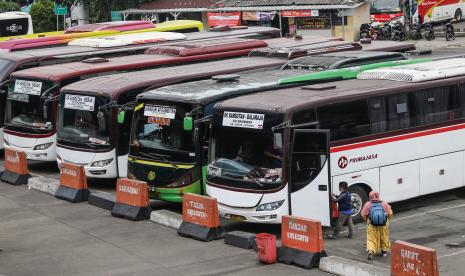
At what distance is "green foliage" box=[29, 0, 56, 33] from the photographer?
5306cm

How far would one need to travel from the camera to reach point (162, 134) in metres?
18.7

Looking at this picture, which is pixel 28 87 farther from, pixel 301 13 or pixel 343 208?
pixel 301 13

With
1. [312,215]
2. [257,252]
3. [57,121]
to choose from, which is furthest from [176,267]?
[57,121]

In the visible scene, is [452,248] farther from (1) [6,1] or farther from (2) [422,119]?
(1) [6,1]

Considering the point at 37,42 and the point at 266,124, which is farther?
the point at 37,42

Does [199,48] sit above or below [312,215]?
above

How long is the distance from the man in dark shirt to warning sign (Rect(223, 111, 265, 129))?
179 cm

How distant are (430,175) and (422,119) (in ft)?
3.69

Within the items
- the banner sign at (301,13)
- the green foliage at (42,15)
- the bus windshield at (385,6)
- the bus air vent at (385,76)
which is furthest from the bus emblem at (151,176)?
the green foliage at (42,15)

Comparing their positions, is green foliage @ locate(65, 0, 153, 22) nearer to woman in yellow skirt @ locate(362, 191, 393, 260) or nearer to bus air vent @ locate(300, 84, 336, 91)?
bus air vent @ locate(300, 84, 336, 91)

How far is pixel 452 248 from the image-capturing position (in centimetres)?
1513

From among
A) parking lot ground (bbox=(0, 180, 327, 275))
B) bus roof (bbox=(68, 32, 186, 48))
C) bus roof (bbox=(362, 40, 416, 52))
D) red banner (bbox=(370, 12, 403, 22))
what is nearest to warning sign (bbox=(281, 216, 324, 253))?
parking lot ground (bbox=(0, 180, 327, 275))

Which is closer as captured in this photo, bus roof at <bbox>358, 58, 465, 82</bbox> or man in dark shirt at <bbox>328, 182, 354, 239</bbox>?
man in dark shirt at <bbox>328, 182, 354, 239</bbox>

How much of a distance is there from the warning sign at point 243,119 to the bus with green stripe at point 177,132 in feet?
3.75
